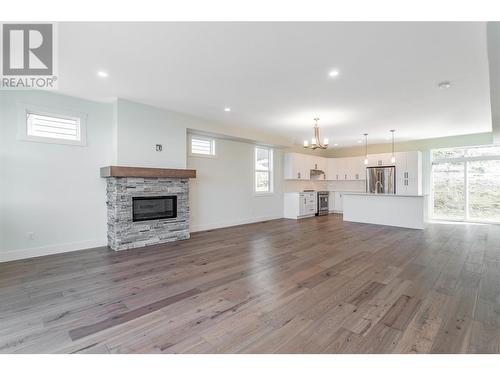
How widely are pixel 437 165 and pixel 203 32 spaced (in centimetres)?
879

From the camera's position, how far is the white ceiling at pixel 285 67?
242cm

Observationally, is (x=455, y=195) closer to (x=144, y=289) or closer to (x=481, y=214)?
(x=481, y=214)

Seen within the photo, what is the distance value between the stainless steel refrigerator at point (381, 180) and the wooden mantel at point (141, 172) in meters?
6.94

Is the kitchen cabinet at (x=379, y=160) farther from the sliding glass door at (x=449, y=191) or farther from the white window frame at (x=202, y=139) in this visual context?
the white window frame at (x=202, y=139)

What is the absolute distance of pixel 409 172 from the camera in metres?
7.91

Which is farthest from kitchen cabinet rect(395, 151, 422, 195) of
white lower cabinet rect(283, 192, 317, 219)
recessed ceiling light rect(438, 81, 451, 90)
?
recessed ceiling light rect(438, 81, 451, 90)

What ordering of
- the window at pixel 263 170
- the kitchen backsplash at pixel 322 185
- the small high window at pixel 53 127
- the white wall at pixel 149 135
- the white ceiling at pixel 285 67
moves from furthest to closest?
the kitchen backsplash at pixel 322 185 → the window at pixel 263 170 → the white wall at pixel 149 135 → the small high window at pixel 53 127 → the white ceiling at pixel 285 67

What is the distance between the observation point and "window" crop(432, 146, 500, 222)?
277 inches

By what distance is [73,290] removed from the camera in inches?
105

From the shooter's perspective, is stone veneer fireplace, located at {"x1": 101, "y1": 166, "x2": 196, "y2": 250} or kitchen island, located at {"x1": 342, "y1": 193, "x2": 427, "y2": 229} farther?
kitchen island, located at {"x1": 342, "y1": 193, "x2": 427, "y2": 229}

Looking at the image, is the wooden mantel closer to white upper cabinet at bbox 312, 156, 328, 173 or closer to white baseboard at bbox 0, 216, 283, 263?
white baseboard at bbox 0, 216, 283, 263

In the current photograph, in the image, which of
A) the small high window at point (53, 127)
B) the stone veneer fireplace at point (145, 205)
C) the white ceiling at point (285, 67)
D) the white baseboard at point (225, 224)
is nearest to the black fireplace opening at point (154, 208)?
the stone veneer fireplace at point (145, 205)

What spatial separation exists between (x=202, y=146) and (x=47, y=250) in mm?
3752

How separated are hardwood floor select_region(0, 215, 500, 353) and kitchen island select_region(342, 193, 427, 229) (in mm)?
1773
